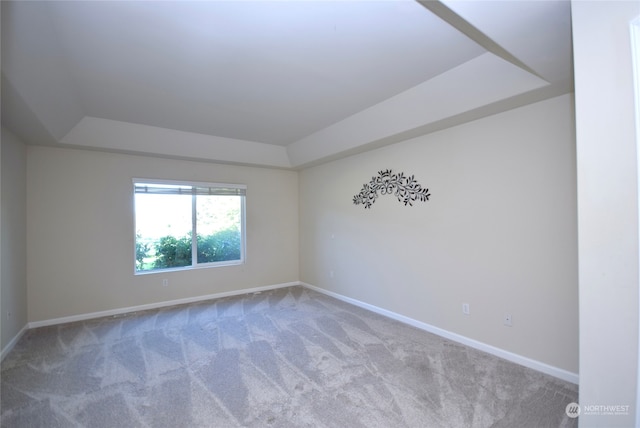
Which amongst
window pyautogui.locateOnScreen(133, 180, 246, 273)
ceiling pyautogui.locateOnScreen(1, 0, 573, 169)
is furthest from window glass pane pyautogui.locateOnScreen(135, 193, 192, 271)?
ceiling pyautogui.locateOnScreen(1, 0, 573, 169)

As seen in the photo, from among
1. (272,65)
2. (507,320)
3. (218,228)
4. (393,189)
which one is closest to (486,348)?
(507,320)

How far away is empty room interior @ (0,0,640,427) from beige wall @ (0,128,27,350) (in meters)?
0.04

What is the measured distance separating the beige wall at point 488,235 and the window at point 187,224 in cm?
235

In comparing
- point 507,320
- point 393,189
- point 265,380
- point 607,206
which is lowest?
point 265,380

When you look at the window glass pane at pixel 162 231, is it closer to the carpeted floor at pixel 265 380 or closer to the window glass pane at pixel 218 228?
the window glass pane at pixel 218 228

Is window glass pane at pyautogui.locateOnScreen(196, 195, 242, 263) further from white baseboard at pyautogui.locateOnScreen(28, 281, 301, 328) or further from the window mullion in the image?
white baseboard at pyautogui.locateOnScreen(28, 281, 301, 328)

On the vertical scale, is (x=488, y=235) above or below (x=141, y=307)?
above

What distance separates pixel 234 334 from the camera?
132 inches

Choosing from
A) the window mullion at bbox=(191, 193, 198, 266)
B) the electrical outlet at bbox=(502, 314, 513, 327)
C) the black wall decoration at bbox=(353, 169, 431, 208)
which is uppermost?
the black wall decoration at bbox=(353, 169, 431, 208)

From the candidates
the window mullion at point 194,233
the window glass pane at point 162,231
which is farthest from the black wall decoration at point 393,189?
the window glass pane at point 162,231

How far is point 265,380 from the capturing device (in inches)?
94.4

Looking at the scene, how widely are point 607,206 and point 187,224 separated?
4.90 m

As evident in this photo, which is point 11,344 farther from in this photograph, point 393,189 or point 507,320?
point 507,320

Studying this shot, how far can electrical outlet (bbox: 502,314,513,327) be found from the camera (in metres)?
2.71
